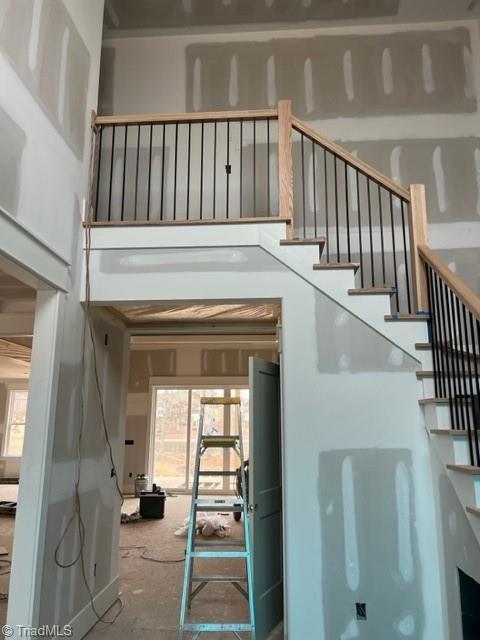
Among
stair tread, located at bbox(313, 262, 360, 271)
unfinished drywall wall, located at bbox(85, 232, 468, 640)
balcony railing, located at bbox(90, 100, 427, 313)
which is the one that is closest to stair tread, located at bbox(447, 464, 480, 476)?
unfinished drywall wall, located at bbox(85, 232, 468, 640)

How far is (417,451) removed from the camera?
285 centimetres

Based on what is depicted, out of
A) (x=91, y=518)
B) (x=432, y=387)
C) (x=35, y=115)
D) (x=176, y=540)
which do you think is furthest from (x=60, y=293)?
(x=176, y=540)

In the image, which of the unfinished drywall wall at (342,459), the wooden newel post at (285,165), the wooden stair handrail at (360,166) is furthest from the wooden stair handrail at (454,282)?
the wooden newel post at (285,165)

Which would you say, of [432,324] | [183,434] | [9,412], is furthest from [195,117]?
[9,412]

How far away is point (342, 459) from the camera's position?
2.87 metres

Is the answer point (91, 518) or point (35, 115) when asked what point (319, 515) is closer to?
point (91, 518)

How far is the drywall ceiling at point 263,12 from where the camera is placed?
466 centimetres

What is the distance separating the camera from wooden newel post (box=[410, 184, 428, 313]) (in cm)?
307

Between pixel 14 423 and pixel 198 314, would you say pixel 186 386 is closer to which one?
pixel 14 423

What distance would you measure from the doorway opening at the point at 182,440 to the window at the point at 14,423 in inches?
145

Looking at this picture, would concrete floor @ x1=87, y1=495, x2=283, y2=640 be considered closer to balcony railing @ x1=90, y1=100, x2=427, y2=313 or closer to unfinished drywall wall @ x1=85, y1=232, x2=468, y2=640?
unfinished drywall wall @ x1=85, y1=232, x2=468, y2=640

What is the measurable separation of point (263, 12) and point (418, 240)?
11.1 ft

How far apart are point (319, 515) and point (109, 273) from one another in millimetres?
2225

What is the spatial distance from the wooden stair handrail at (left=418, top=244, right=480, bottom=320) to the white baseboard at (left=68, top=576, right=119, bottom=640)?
3.26 m
